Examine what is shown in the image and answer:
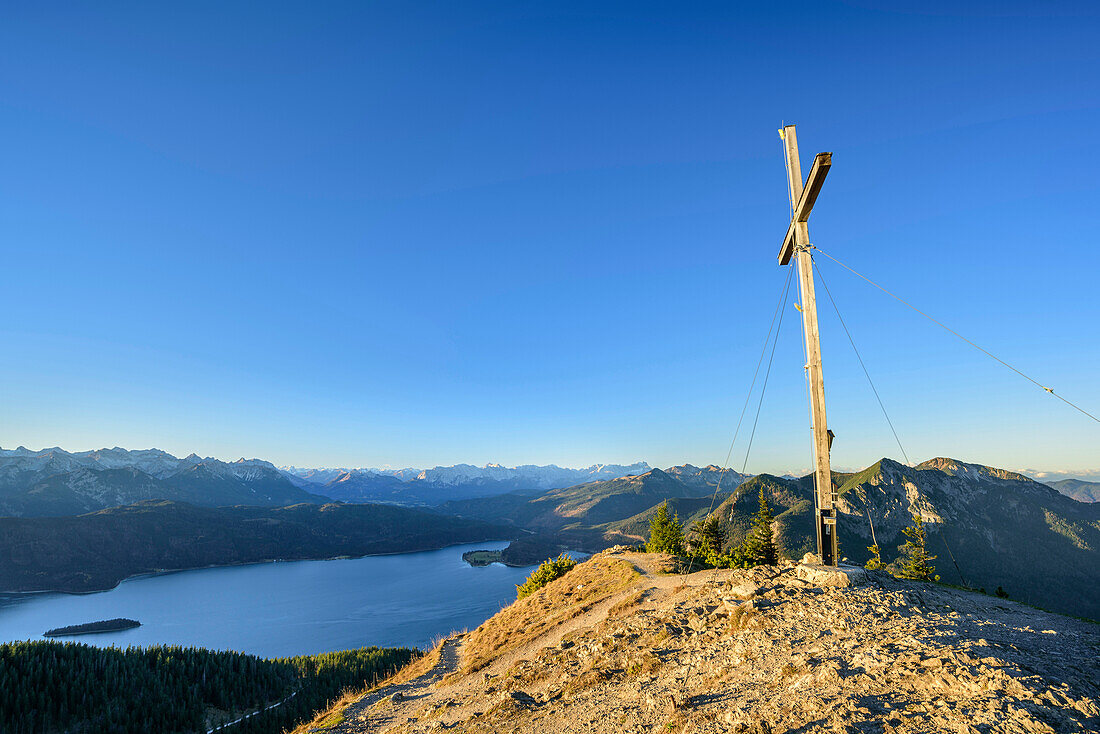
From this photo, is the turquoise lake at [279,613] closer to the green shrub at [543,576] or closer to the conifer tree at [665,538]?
the green shrub at [543,576]

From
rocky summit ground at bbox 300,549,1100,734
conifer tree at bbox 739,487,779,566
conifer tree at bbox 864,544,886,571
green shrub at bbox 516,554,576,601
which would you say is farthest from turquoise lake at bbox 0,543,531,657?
rocky summit ground at bbox 300,549,1100,734

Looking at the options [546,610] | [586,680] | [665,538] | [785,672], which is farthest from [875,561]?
[586,680]

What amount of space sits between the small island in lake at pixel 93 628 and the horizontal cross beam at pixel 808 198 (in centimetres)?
21728

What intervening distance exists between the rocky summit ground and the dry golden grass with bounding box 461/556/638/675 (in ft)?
6.43

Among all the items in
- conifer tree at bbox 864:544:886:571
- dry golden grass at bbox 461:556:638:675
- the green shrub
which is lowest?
the green shrub

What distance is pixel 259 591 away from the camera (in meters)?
192

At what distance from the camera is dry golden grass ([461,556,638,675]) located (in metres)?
23.6

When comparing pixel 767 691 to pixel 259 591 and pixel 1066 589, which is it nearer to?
pixel 259 591

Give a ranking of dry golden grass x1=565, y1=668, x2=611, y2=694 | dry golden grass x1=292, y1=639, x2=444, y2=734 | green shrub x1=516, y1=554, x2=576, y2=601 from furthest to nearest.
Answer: green shrub x1=516, y1=554, x2=576, y2=601 < dry golden grass x1=292, y1=639, x2=444, y2=734 < dry golden grass x1=565, y1=668, x2=611, y2=694

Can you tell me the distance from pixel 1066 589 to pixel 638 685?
885 feet

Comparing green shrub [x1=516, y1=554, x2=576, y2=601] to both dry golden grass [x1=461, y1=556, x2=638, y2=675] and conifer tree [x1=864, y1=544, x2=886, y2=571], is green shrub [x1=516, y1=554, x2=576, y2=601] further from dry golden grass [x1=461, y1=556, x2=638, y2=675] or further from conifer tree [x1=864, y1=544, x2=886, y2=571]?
conifer tree [x1=864, y1=544, x2=886, y2=571]

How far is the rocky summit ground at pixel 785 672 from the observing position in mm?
7793

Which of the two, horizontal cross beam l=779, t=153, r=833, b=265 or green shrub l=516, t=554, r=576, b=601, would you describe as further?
green shrub l=516, t=554, r=576, b=601

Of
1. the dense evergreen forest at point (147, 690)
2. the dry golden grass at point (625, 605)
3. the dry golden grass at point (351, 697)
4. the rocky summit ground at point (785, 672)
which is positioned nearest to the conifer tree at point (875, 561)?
the rocky summit ground at point (785, 672)
